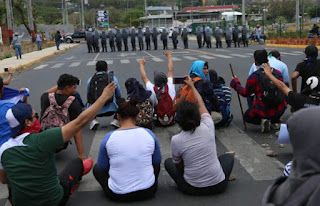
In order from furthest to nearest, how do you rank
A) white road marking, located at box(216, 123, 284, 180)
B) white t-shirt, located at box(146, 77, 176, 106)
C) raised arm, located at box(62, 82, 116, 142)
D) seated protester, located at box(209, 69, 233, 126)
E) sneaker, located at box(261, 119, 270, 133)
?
white t-shirt, located at box(146, 77, 176, 106)
seated protester, located at box(209, 69, 233, 126)
sneaker, located at box(261, 119, 270, 133)
white road marking, located at box(216, 123, 284, 180)
raised arm, located at box(62, 82, 116, 142)

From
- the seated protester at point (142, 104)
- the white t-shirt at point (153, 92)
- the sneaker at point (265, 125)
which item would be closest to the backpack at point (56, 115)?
the seated protester at point (142, 104)

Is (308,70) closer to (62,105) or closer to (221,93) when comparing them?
(221,93)

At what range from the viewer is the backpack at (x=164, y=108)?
7.39m

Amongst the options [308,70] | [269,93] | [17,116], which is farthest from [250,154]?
[17,116]

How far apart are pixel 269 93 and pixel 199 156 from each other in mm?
2777

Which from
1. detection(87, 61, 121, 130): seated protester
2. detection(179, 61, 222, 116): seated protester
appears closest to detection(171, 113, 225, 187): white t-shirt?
detection(179, 61, 222, 116): seated protester

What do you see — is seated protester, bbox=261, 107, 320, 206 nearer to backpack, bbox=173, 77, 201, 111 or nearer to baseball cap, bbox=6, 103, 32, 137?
baseball cap, bbox=6, 103, 32, 137

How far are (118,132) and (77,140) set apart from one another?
1469 millimetres

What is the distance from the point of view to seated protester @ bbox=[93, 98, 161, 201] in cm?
418

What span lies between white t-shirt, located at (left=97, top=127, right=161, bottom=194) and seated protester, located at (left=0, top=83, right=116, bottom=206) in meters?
0.55

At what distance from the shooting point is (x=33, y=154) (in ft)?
12.1

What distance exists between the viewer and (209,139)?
4.27 metres

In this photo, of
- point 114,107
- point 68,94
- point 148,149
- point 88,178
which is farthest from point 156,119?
point 148,149

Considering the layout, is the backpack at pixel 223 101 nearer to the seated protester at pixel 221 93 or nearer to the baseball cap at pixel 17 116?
the seated protester at pixel 221 93
